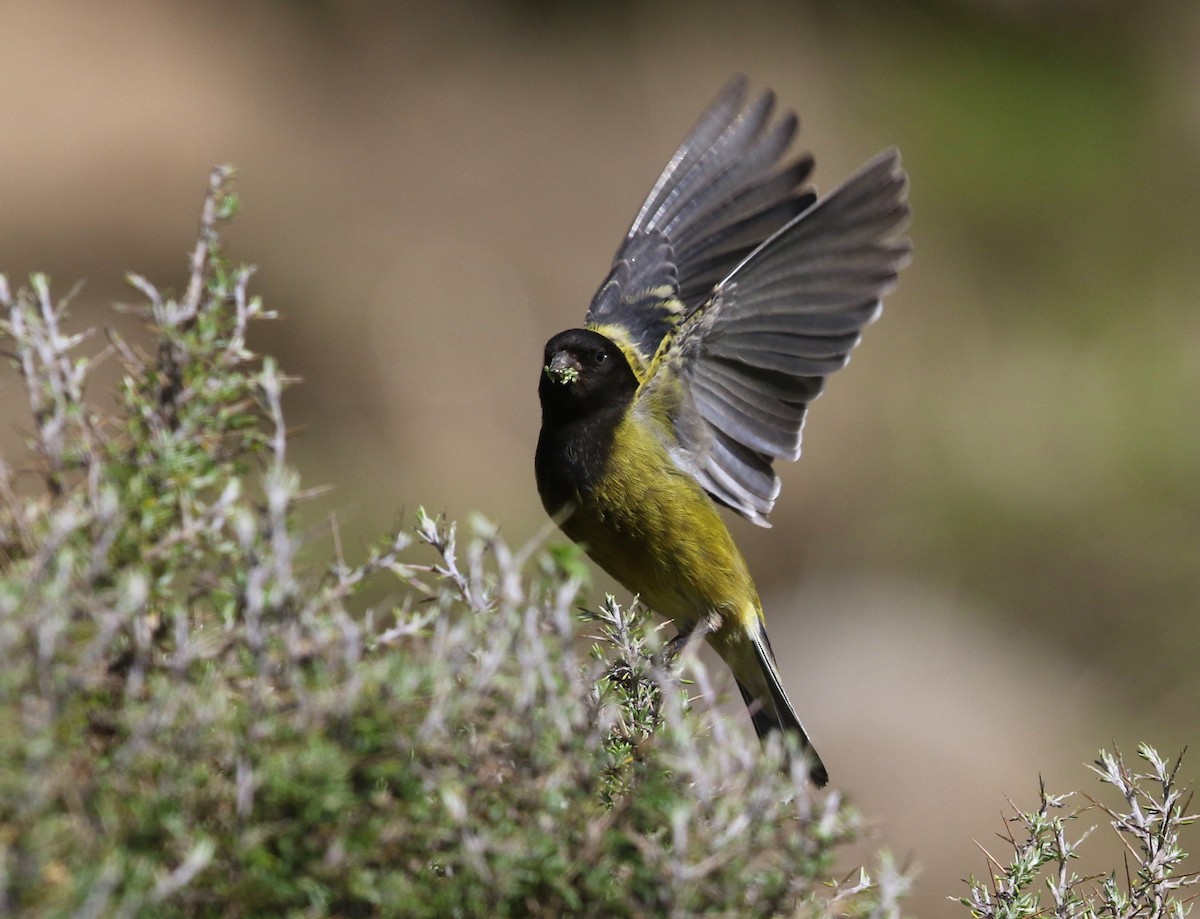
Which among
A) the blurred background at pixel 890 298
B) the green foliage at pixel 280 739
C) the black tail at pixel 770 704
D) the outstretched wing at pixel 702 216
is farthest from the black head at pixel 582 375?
the blurred background at pixel 890 298

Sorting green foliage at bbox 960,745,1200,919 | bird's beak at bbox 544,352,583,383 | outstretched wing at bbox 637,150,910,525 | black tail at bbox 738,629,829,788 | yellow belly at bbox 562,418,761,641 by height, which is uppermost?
outstretched wing at bbox 637,150,910,525

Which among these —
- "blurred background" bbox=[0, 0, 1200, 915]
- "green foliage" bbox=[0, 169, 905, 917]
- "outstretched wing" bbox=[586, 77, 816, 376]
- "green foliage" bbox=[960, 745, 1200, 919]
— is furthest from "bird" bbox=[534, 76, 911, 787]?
"blurred background" bbox=[0, 0, 1200, 915]

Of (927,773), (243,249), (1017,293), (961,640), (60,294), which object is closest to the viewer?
(927,773)

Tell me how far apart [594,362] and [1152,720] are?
6.07 metres

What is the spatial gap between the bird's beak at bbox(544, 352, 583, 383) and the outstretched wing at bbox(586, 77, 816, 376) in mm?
686

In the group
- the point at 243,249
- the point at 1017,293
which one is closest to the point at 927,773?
the point at 1017,293

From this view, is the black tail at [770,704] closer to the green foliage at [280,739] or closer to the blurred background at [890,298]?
the green foliage at [280,739]

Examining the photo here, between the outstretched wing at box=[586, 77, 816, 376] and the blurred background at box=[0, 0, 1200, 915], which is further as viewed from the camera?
the blurred background at box=[0, 0, 1200, 915]

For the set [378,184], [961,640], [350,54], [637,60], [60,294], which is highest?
[637,60]

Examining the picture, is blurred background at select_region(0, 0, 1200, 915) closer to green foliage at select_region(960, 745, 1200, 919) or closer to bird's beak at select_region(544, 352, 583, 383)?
bird's beak at select_region(544, 352, 583, 383)

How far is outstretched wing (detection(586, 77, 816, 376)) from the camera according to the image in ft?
17.0

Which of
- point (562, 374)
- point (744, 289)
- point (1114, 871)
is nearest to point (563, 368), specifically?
point (562, 374)

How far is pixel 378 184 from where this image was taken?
12.7 meters

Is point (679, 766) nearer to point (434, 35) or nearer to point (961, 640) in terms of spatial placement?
point (961, 640)
